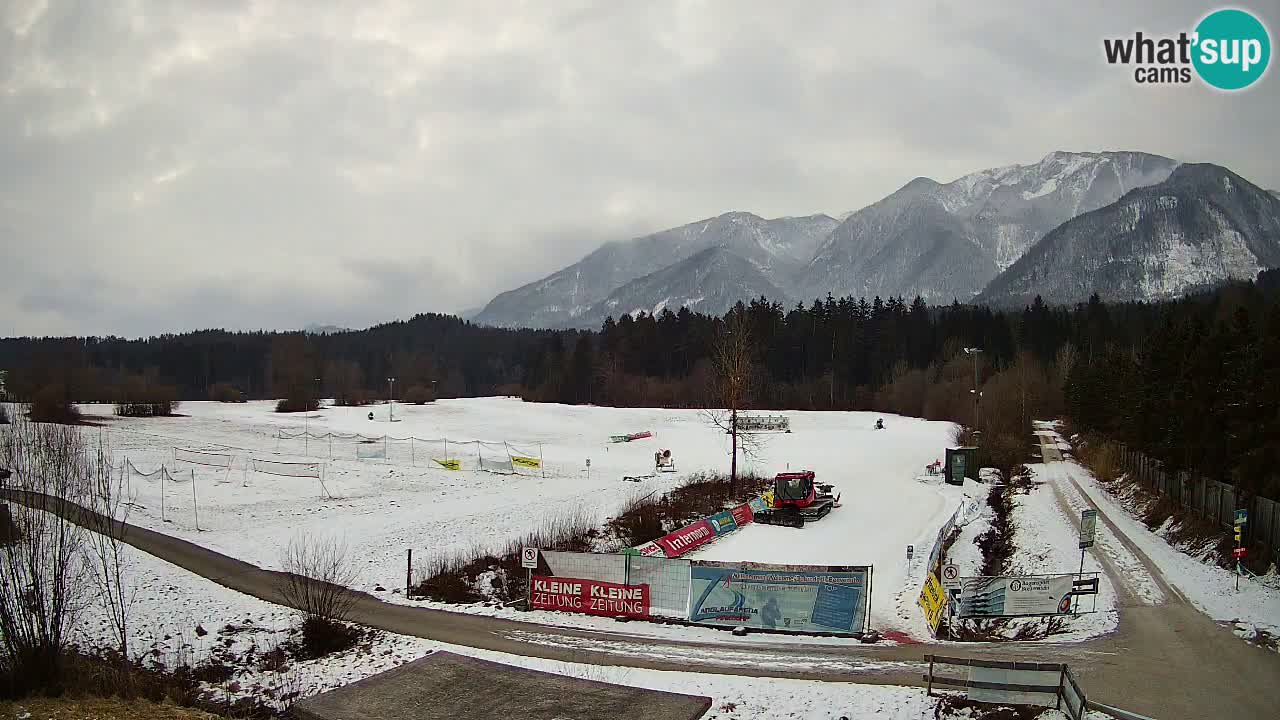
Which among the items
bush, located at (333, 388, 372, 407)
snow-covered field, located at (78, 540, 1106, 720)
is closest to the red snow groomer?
snow-covered field, located at (78, 540, 1106, 720)

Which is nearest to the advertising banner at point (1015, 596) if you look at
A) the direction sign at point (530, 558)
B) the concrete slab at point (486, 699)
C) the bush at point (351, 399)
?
the direction sign at point (530, 558)

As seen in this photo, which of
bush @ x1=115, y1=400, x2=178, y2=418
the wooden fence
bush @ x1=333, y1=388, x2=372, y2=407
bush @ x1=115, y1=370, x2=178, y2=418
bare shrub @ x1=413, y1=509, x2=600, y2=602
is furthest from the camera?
bush @ x1=333, y1=388, x2=372, y2=407

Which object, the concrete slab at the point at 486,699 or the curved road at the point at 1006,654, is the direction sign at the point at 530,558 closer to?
the curved road at the point at 1006,654

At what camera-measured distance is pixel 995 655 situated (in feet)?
50.5

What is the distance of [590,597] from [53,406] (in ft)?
243

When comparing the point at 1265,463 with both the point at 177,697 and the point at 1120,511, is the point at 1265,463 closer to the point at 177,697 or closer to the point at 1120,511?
the point at 1120,511

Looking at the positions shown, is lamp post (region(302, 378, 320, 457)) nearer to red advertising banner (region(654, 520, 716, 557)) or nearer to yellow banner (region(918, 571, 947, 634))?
red advertising banner (region(654, 520, 716, 557))

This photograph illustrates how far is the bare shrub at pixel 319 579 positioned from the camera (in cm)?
1659

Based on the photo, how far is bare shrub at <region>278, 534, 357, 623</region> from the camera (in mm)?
16594

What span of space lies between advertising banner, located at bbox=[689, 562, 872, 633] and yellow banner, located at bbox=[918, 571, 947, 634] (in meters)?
1.68

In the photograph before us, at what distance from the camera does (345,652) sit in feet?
51.7

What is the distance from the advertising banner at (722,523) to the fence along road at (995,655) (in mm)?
14127

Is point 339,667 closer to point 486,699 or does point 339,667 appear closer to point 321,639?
point 321,639

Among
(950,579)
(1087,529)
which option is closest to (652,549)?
(950,579)
